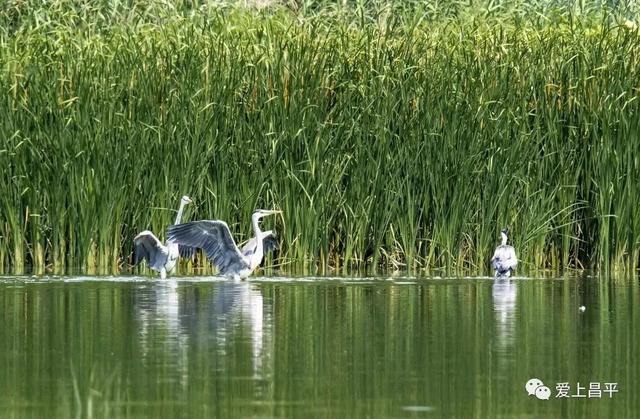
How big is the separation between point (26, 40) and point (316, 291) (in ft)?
13.7

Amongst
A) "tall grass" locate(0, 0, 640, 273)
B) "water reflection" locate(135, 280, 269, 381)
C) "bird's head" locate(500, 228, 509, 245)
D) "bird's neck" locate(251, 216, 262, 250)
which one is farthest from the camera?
"tall grass" locate(0, 0, 640, 273)

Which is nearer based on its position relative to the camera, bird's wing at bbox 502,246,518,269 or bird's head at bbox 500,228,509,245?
bird's wing at bbox 502,246,518,269

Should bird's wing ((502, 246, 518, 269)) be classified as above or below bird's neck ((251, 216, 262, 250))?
below

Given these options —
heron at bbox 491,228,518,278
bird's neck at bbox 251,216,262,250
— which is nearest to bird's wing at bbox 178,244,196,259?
bird's neck at bbox 251,216,262,250

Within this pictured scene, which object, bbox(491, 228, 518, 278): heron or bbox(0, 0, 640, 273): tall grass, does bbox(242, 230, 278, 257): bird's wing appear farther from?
bbox(491, 228, 518, 278): heron

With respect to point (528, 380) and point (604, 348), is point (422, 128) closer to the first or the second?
point (604, 348)

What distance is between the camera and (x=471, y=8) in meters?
16.5

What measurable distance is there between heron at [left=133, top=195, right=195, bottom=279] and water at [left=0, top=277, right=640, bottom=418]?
0.34m

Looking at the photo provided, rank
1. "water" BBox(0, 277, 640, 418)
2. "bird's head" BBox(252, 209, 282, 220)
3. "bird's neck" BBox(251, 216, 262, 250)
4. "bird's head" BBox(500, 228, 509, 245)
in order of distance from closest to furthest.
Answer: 1. "water" BBox(0, 277, 640, 418)
2. "bird's neck" BBox(251, 216, 262, 250)
3. "bird's head" BBox(252, 209, 282, 220)
4. "bird's head" BBox(500, 228, 509, 245)

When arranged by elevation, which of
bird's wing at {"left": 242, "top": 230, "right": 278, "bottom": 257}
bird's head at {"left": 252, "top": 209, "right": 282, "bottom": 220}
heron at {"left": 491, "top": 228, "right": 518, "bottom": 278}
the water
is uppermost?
bird's head at {"left": 252, "top": 209, "right": 282, "bottom": 220}

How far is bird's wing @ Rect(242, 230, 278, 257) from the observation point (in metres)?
12.4

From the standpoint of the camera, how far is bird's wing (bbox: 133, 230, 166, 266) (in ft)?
40.2

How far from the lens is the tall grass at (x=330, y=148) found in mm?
13180

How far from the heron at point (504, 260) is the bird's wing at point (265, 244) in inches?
70.6
